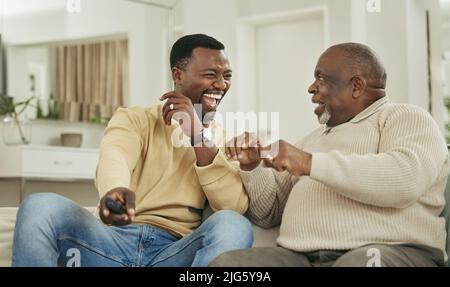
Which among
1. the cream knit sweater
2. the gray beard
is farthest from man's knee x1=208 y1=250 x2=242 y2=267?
the gray beard

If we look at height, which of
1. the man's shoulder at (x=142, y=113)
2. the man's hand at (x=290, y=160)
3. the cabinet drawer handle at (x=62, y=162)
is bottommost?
the cabinet drawer handle at (x=62, y=162)

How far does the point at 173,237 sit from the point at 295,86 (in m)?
3.09

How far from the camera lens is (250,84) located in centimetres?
454

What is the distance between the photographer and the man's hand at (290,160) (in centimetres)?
111

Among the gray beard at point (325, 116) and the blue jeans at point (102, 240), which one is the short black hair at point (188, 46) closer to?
the gray beard at point (325, 116)

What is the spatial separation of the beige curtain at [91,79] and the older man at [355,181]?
8.68 feet

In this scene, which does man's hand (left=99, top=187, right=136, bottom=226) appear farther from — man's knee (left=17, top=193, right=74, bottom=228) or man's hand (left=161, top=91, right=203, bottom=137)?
man's hand (left=161, top=91, right=203, bottom=137)

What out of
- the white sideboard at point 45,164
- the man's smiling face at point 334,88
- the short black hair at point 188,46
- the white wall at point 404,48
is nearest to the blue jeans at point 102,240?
the man's smiling face at point 334,88

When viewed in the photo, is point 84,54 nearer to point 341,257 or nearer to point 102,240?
point 102,240

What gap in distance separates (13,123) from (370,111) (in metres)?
2.64

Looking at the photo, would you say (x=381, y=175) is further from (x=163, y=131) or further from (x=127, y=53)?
(x=127, y=53)

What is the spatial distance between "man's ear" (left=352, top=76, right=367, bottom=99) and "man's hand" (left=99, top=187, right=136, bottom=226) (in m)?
0.52

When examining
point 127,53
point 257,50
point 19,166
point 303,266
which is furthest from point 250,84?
point 303,266

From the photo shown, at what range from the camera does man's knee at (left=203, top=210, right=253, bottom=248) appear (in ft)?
3.83
